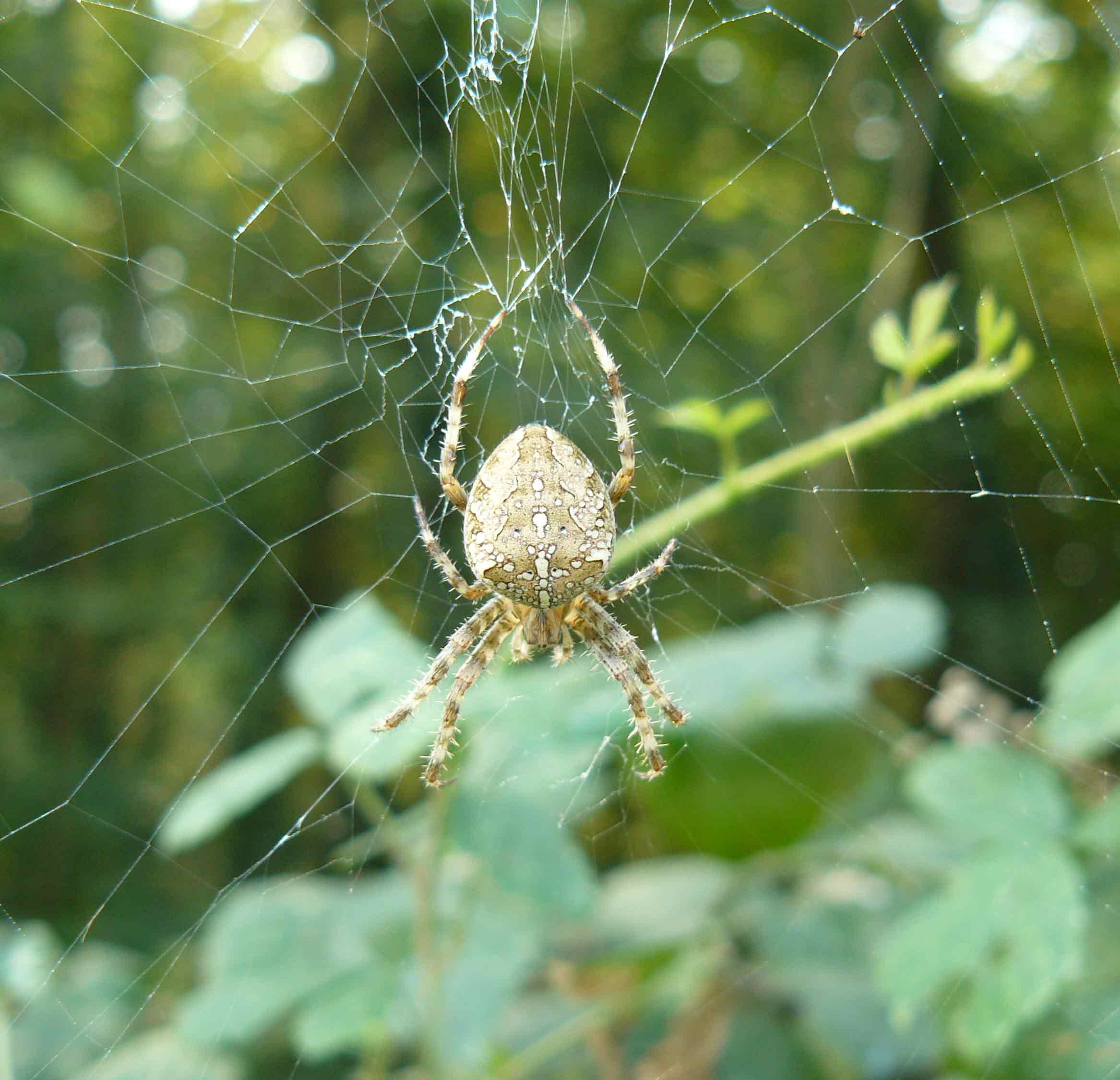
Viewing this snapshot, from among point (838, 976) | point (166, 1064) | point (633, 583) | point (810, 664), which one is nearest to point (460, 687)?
point (633, 583)

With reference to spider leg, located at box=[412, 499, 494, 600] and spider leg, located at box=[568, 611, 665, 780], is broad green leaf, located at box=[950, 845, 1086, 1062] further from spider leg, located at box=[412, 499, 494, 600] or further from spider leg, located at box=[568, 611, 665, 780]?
spider leg, located at box=[412, 499, 494, 600]

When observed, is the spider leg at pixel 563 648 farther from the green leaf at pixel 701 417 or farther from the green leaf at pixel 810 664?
the green leaf at pixel 701 417

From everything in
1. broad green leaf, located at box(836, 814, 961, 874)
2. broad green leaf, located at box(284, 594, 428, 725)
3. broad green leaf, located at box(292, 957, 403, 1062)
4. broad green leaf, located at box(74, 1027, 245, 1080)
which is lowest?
broad green leaf, located at box(74, 1027, 245, 1080)

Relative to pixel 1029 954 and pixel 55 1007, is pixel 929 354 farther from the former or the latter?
pixel 55 1007

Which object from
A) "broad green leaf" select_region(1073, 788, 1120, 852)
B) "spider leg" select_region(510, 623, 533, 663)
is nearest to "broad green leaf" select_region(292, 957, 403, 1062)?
"spider leg" select_region(510, 623, 533, 663)

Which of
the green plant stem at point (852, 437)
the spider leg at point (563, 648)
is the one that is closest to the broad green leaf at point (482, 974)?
the spider leg at point (563, 648)

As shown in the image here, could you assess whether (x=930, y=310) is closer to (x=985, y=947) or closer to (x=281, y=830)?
(x=985, y=947)
